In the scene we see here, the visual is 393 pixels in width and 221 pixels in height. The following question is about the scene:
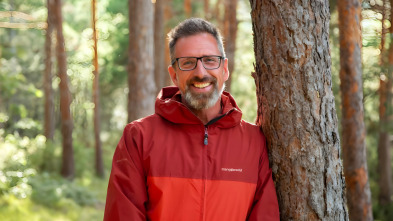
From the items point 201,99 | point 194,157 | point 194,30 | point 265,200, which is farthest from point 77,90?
point 265,200

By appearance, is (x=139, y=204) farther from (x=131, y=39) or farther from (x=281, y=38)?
(x=131, y=39)

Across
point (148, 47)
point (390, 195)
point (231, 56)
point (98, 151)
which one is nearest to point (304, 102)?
point (148, 47)

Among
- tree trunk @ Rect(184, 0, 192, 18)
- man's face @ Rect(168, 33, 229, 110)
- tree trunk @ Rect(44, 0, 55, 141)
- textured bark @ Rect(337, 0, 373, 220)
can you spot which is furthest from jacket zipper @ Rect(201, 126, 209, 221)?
tree trunk @ Rect(184, 0, 192, 18)

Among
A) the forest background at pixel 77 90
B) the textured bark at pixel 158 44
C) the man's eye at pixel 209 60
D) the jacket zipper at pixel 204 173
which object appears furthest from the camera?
the textured bark at pixel 158 44

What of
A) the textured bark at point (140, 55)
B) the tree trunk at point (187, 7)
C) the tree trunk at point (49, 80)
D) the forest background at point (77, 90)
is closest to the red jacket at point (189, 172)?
the forest background at point (77, 90)

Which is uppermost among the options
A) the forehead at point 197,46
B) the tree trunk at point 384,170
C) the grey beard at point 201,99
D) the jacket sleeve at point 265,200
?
the forehead at point 197,46

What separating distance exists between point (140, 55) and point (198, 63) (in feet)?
24.4

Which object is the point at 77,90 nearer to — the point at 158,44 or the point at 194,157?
the point at 158,44

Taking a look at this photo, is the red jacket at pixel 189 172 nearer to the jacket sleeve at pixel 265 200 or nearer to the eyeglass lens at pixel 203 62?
the jacket sleeve at pixel 265 200

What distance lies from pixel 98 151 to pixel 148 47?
412 inches

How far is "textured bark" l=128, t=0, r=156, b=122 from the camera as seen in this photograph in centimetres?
1029

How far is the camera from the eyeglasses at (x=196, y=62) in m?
3.11

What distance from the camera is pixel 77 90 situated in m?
23.5

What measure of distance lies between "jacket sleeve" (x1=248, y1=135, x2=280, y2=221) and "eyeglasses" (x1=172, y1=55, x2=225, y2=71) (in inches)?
29.8
